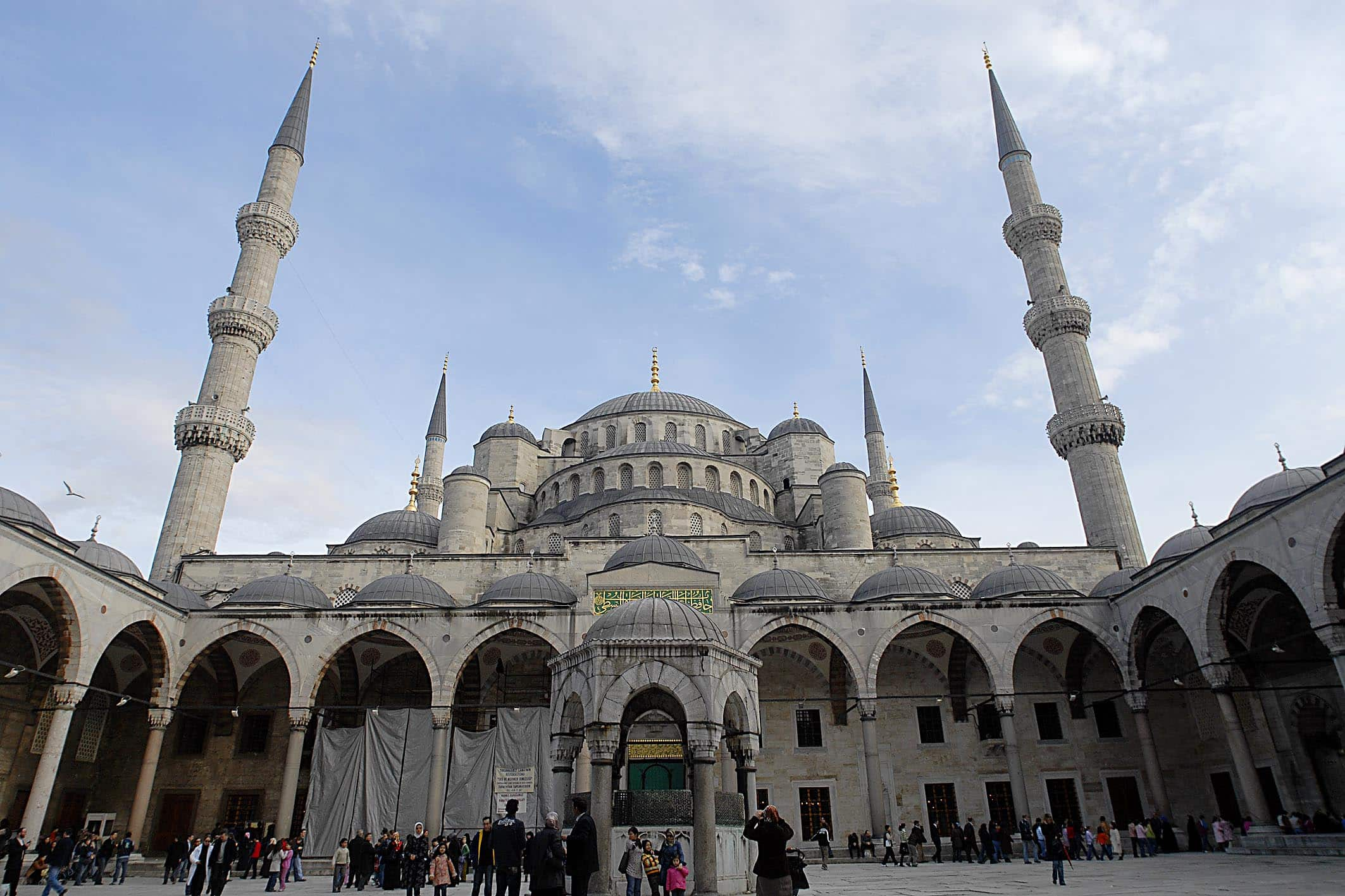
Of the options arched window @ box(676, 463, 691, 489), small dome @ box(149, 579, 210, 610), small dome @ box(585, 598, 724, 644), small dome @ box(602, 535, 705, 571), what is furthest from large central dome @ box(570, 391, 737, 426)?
small dome @ box(585, 598, 724, 644)

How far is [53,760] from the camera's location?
1248cm

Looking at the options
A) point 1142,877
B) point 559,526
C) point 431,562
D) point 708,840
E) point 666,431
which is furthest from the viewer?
point 666,431

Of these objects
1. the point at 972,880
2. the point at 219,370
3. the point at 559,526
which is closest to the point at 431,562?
the point at 559,526

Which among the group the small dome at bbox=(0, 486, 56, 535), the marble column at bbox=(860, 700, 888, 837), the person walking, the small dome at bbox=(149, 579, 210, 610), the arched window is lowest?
the person walking

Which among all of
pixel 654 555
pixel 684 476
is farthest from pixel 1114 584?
pixel 684 476

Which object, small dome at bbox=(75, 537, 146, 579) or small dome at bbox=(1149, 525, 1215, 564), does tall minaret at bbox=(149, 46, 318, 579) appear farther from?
small dome at bbox=(1149, 525, 1215, 564)

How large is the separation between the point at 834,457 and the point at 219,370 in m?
18.4

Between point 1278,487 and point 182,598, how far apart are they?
68.5 feet

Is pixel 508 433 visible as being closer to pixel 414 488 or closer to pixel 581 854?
pixel 414 488

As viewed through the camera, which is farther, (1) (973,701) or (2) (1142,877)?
(1) (973,701)

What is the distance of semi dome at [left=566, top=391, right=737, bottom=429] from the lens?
28359 mm

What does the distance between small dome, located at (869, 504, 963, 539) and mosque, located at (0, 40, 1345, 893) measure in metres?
0.23

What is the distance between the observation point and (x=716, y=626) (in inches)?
428

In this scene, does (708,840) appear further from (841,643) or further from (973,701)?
(973,701)
